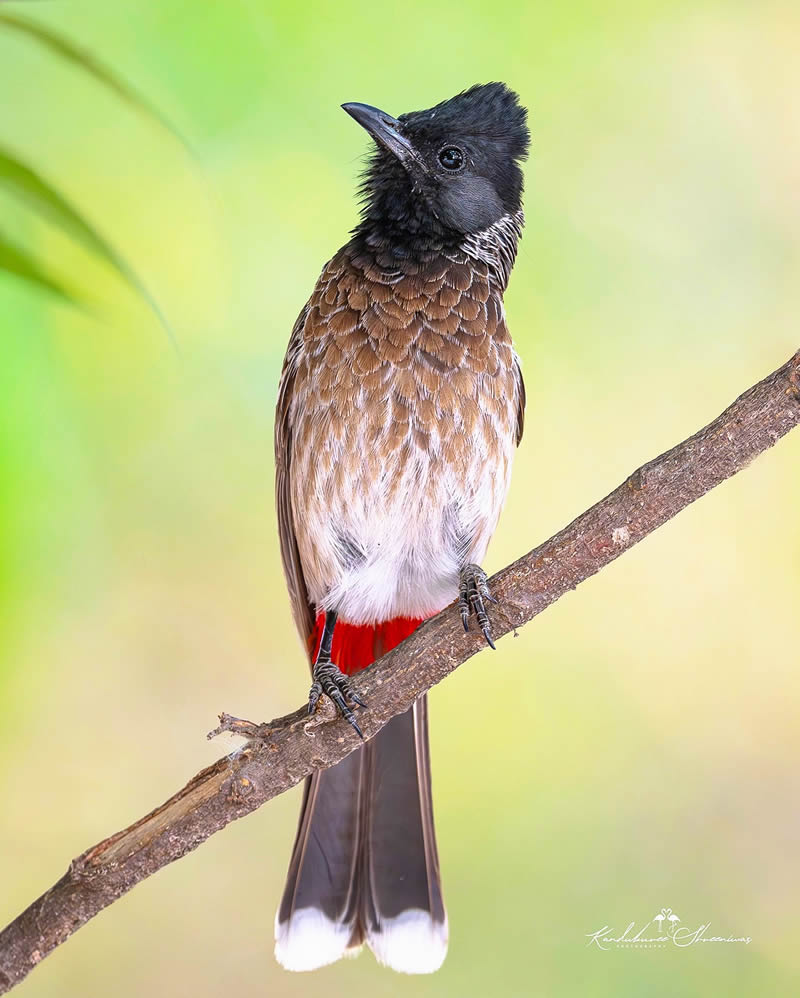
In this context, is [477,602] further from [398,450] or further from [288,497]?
[288,497]

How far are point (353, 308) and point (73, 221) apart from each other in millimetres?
1349

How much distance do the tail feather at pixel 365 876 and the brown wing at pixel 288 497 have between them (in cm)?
44

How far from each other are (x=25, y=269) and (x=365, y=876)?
1.79 meters

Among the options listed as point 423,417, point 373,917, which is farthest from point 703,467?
point 373,917

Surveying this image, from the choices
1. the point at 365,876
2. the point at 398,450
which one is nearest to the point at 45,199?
the point at 398,450

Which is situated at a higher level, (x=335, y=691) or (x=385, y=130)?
(x=385, y=130)

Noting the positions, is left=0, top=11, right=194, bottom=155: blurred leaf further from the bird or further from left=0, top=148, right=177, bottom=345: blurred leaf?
the bird

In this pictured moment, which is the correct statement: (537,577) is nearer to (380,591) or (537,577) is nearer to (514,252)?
(380,591)

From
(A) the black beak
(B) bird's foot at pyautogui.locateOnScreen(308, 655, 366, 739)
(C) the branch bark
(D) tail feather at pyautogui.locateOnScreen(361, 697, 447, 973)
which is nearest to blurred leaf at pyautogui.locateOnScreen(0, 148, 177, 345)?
(C) the branch bark

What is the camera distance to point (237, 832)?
3.36m

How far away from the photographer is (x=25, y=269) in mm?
1008

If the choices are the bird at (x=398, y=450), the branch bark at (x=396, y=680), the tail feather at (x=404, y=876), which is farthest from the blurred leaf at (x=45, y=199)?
the tail feather at (x=404, y=876)

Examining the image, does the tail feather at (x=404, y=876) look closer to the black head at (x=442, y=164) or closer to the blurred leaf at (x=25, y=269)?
the black head at (x=442, y=164)

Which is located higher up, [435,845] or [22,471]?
[22,471]
